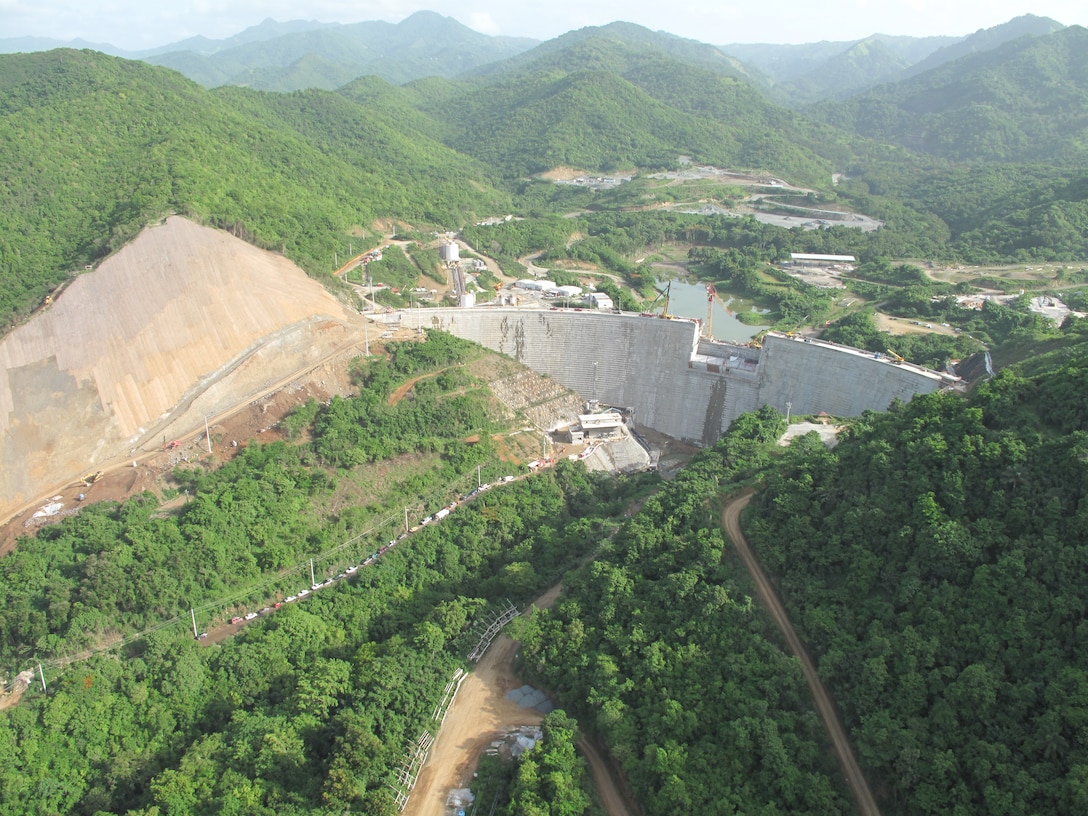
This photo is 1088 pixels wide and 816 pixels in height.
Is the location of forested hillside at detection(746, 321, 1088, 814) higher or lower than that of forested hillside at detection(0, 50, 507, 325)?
lower

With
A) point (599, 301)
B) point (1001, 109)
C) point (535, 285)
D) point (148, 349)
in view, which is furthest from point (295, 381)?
point (1001, 109)

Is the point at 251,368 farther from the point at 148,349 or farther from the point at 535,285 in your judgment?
the point at 535,285

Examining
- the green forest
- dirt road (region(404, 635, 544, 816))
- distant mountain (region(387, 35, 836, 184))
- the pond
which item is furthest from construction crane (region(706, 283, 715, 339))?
distant mountain (region(387, 35, 836, 184))

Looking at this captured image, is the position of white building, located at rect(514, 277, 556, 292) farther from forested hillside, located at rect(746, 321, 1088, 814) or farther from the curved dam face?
forested hillside, located at rect(746, 321, 1088, 814)

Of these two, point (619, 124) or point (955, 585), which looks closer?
point (955, 585)

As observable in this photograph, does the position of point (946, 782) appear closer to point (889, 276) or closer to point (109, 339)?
point (109, 339)

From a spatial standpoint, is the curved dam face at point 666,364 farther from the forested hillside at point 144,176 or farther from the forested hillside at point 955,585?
the forested hillside at point 955,585
